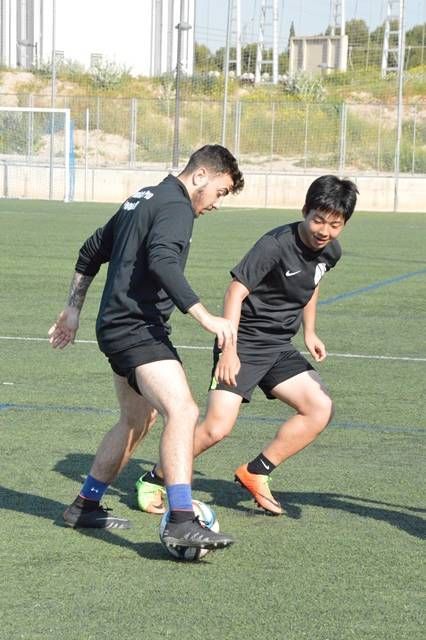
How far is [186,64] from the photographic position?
63.3 metres

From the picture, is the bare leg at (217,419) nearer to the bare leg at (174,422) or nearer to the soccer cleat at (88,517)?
the soccer cleat at (88,517)

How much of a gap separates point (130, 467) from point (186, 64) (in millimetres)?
57747

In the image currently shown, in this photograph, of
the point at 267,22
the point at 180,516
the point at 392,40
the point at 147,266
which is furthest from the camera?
the point at 392,40

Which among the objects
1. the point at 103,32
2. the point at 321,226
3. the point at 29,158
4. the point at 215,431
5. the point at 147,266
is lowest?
the point at 29,158

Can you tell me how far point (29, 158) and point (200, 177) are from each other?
1373 inches

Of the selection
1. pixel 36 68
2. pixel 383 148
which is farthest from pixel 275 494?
pixel 36 68

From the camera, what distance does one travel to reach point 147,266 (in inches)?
212

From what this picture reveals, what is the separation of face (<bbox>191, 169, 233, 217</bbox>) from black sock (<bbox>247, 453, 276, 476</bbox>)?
4.74ft

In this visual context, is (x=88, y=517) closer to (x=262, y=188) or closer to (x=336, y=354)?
(x=336, y=354)

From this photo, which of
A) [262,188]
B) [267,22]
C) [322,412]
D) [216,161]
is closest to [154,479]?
[322,412]

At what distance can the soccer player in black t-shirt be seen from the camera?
6.12 metres

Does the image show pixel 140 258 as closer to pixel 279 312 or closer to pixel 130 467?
pixel 279 312

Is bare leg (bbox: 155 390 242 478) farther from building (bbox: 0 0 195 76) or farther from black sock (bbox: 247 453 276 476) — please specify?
building (bbox: 0 0 195 76)

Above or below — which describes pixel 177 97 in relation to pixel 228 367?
above
